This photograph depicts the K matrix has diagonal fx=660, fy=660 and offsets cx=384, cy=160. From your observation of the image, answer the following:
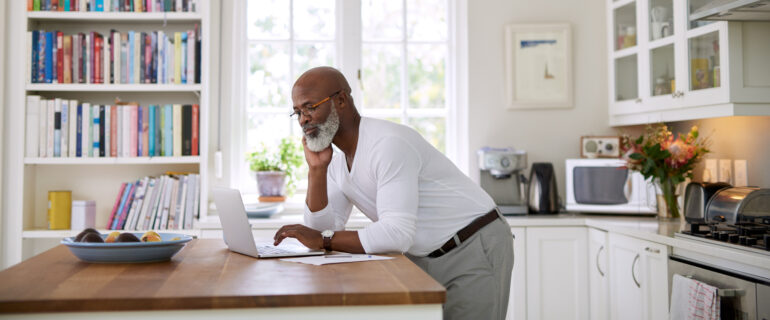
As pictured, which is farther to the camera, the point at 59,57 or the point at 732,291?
the point at 59,57

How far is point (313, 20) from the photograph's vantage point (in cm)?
405

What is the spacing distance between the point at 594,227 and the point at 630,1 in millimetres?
1277

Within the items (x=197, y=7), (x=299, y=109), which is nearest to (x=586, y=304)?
(x=299, y=109)

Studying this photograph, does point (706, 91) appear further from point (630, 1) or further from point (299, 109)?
point (299, 109)

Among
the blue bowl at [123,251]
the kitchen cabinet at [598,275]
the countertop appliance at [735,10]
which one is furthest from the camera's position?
the kitchen cabinet at [598,275]

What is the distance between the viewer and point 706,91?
3.00 metres

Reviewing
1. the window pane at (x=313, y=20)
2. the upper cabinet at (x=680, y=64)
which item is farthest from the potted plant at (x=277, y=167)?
the upper cabinet at (x=680, y=64)

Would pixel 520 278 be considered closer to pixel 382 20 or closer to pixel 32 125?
pixel 382 20

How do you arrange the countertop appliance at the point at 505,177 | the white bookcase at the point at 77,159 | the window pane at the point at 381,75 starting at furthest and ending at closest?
the window pane at the point at 381,75
the countertop appliance at the point at 505,177
the white bookcase at the point at 77,159

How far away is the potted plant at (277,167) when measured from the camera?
12.4 feet

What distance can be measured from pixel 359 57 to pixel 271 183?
36.5 inches

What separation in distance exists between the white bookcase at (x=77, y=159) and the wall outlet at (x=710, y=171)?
2646mm

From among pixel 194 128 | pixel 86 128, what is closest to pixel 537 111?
pixel 194 128

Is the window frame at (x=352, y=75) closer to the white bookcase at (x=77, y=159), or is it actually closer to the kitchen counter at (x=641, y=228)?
the white bookcase at (x=77, y=159)
